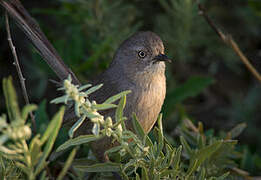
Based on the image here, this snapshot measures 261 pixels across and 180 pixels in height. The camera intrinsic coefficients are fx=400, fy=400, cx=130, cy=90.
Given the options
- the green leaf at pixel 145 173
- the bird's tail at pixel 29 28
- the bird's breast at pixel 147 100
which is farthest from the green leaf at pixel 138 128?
the bird's breast at pixel 147 100

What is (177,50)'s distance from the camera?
5555mm

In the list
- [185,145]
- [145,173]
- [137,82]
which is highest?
[137,82]

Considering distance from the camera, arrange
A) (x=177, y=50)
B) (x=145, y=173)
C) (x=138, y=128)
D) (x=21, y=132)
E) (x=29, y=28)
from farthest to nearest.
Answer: (x=177, y=50)
(x=29, y=28)
(x=138, y=128)
(x=145, y=173)
(x=21, y=132)

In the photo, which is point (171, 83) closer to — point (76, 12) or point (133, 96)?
point (76, 12)

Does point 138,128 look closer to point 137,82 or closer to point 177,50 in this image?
point 137,82

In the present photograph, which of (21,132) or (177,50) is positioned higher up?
(21,132)

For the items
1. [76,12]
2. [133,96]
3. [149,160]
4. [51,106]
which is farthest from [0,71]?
[149,160]

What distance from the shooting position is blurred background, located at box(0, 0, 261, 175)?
16.4 feet

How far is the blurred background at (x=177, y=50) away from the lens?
16.4 ft

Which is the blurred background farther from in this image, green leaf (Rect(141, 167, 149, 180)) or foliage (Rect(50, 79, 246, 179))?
green leaf (Rect(141, 167, 149, 180))

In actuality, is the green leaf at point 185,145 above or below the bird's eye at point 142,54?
below

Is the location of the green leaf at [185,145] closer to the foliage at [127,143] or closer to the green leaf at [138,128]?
the foliage at [127,143]

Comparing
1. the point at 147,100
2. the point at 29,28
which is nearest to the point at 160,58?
the point at 147,100

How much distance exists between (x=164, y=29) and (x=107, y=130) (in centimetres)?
356
